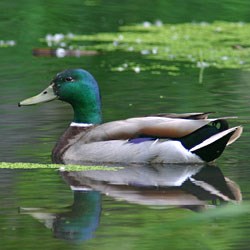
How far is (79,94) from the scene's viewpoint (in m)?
10.5

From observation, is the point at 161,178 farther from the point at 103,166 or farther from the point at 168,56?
the point at 168,56

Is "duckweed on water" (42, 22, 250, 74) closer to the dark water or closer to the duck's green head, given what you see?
the dark water

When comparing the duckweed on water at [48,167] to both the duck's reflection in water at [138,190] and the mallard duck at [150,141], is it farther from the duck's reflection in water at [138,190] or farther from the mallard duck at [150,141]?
the mallard duck at [150,141]

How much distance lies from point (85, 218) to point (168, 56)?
811 cm

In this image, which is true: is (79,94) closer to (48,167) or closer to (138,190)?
(48,167)

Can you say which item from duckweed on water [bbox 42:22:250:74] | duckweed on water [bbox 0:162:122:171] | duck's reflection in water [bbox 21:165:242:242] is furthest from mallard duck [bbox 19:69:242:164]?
duckweed on water [bbox 42:22:250:74]

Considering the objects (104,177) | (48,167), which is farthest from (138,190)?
(48,167)

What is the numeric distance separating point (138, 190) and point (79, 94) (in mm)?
2146

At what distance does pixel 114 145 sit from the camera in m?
9.73

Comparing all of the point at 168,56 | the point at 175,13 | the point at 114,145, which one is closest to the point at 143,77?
the point at 168,56

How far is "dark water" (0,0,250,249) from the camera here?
6609 mm

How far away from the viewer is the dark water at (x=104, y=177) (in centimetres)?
661

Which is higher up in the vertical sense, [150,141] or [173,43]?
[150,141]

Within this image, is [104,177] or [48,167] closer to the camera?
[104,177]
